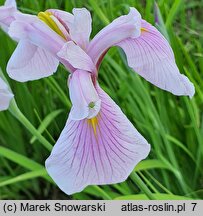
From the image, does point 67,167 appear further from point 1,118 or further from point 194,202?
point 1,118

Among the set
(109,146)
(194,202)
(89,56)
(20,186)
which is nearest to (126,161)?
(109,146)

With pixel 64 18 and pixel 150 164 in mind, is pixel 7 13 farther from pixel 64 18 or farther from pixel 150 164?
pixel 150 164

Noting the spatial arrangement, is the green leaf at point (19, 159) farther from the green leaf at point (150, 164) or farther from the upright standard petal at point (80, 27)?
the upright standard petal at point (80, 27)

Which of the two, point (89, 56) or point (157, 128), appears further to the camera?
point (157, 128)

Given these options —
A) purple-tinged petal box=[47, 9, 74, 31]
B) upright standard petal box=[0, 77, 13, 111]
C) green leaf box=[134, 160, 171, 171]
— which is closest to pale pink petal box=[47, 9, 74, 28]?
purple-tinged petal box=[47, 9, 74, 31]

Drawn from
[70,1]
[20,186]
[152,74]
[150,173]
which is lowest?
[20,186]
